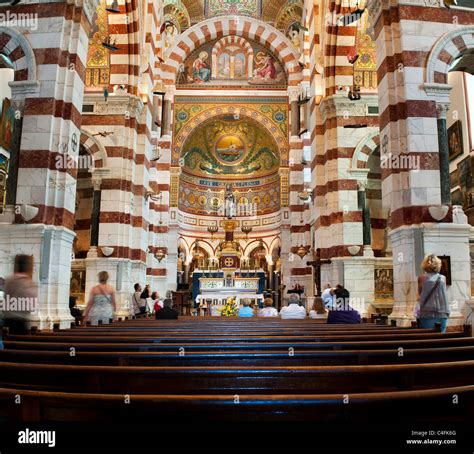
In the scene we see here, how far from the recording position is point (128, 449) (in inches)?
78.5

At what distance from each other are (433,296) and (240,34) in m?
21.2

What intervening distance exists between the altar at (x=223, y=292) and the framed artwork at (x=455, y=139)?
9050 mm

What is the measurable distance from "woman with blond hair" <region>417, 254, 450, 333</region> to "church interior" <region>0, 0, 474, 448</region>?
0.13 metres

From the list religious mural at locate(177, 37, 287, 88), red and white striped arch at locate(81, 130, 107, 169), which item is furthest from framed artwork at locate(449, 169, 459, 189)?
religious mural at locate(177, 37, 287, 88)

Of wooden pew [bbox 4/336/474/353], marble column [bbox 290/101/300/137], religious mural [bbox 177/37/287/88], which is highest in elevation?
religious mural [bbox 177/37/287/88]

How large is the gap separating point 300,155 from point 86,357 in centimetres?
2045

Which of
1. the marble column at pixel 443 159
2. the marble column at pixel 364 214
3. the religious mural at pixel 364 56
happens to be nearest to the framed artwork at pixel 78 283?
the marble column at pixel 364 214

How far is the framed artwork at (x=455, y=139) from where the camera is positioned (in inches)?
526

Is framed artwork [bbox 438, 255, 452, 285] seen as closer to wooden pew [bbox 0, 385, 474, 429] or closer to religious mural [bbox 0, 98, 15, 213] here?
wooden pew [bbox 0, 385, 474, 429]

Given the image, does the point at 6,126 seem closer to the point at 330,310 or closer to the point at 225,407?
the point at 330,310

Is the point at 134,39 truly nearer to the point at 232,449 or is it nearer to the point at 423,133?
the point at 423,133

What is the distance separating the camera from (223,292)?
19.6 meters

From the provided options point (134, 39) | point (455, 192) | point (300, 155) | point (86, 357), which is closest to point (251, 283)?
point (300, 155)

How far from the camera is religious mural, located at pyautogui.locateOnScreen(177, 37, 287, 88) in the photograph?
25.4m
